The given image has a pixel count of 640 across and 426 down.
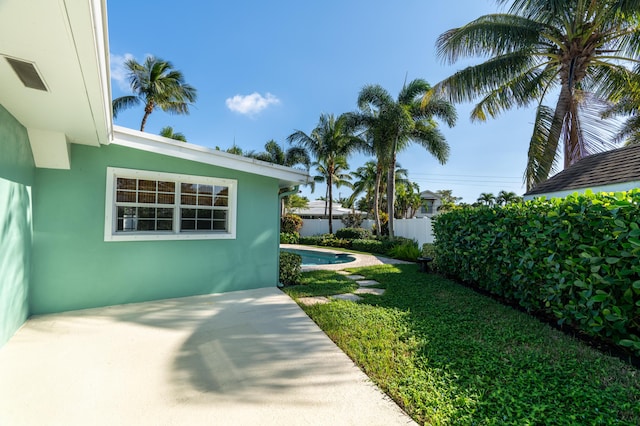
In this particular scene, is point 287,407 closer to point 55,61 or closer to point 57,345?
point 57,345

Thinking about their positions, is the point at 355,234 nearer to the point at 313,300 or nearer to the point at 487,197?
the point at 313,300

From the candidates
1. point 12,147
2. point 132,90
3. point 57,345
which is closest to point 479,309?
point 57,345

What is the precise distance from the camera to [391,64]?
12.5 metres

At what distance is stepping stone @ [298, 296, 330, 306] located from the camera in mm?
5626

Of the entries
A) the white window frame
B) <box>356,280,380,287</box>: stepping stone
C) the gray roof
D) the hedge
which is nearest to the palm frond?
the gray roof

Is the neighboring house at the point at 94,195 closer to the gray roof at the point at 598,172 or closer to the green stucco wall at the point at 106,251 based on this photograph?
the green stucco wall at the point at 106,251

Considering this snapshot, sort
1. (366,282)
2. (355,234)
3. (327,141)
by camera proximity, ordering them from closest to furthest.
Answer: (366,282) < (355,234) < (327,141)

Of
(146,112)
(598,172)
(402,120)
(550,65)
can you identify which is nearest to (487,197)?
(402,120)

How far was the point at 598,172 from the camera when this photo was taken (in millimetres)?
8039

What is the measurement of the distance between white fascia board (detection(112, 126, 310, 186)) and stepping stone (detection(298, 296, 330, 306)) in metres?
2.90

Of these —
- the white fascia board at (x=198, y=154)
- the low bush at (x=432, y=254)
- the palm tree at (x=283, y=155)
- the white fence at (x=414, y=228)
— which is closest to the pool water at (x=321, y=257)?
the white fence at (x=414, y=228)

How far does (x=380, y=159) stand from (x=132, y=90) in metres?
17.3

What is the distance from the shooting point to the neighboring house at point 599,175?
6.85 metres

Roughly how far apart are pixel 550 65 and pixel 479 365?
12026 mm
